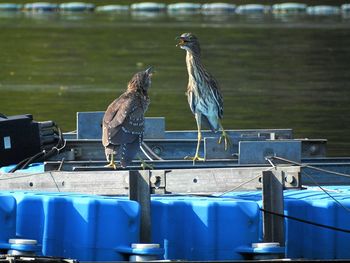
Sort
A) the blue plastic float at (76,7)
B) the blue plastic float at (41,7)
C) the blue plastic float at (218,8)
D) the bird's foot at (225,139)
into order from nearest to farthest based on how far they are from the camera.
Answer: the bird's foot at (225,139) < the blue plastic float at (41,7) < the blue plastic float at (218,8) < the blue plastic float at (76,7)

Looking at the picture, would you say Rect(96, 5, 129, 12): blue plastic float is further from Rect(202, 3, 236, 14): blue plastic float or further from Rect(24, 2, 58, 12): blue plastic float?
Rect(202, 3, 236, 14): blue plastic float

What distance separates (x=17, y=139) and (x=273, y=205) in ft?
12.4

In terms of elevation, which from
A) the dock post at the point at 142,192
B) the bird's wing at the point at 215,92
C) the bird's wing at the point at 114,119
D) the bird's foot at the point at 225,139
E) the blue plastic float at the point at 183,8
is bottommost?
the dock post at the point at 142,192

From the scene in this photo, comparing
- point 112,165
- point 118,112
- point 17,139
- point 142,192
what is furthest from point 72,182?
point 17,139

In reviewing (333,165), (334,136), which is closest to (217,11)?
(334,136)

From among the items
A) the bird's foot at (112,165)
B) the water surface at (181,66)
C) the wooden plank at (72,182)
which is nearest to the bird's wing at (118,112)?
the bird's foot at (112,165)

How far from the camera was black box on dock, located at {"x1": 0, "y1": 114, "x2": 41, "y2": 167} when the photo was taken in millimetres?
13005

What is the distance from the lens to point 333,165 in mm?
12203

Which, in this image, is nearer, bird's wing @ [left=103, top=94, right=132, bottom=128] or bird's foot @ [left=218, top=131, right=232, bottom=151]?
bird's wing @ [left=103, top=94, right=132, bottom=128]

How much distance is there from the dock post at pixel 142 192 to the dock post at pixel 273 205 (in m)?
0.88

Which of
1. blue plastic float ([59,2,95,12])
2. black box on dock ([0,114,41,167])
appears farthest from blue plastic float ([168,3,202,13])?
black box on dock ([0,114,41,167])

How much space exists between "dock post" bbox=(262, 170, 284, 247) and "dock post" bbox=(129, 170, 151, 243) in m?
0.88

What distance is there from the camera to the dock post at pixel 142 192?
396 inches

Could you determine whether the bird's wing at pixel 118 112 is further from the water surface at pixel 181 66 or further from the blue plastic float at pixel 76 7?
the blue plastic float at pixel 76 7
